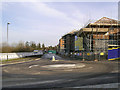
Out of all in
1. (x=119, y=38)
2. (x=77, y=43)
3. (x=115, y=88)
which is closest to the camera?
(x=115, y=88)

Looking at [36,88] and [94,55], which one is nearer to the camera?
[36,88]

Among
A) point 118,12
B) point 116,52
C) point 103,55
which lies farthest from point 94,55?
point 118,12

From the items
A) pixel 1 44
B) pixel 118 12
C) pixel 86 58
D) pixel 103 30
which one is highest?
pixel 118 12

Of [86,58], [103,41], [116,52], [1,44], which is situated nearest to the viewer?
[116,52]

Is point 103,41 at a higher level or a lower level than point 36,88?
higher

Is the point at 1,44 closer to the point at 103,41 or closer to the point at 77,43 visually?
the point at 77,43

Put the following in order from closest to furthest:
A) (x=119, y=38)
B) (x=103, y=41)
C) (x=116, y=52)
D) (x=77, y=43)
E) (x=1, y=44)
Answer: (x=116, y=52)
(x=103, y=41)
(x=119, y=38)
(x=1, y=44)
(x=77, y=43)

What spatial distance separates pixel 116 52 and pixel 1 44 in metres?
34.2

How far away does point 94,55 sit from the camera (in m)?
24.4

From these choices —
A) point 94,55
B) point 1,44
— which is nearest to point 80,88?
point 94,55

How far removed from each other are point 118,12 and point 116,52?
1114 cm

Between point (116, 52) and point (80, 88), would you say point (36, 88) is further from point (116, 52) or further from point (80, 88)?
point (116, 52)

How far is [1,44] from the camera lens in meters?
37.2

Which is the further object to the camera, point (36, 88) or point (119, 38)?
point (119, 38)
